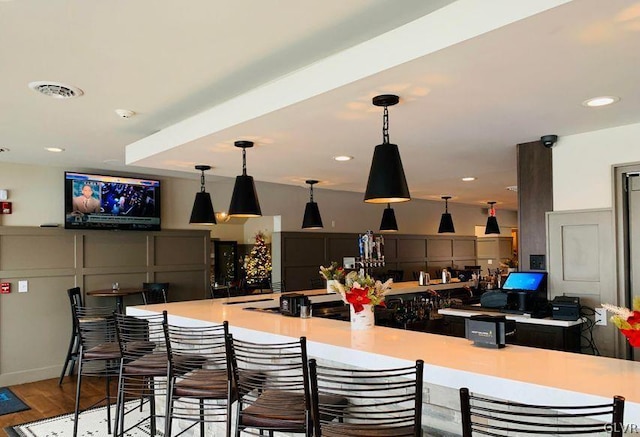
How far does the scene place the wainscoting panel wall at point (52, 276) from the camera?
5.73 m

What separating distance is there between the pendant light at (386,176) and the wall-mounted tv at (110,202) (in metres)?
4.54

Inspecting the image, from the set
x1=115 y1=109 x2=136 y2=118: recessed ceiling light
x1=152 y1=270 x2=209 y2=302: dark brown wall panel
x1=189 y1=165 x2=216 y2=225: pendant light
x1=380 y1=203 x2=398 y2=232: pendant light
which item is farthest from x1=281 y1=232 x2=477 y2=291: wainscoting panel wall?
x1=115 y1=109 x2=136 y2=118: recessed ceiling light

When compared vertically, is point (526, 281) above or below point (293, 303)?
above

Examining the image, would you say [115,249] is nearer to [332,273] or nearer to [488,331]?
[332,273]

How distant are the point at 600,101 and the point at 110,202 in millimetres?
5542

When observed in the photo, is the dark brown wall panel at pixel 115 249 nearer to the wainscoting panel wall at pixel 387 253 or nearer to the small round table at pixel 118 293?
the small round table at pixel 118 293

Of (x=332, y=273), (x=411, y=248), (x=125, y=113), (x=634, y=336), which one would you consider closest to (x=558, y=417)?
(x=634, y=336)

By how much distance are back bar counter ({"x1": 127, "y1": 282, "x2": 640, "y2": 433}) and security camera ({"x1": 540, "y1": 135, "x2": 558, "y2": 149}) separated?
2.01 metres

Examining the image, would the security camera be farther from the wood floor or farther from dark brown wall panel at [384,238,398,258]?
dark brown wall panel at [384,238,398,258]

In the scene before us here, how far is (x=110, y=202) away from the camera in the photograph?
6324mm

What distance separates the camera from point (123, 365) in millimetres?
3324

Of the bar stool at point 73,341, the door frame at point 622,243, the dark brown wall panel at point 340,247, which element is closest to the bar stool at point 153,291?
the bar stool at point 73,341

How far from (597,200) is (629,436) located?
A: 2.42 meters

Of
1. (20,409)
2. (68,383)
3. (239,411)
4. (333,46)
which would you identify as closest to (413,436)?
(239,411)
